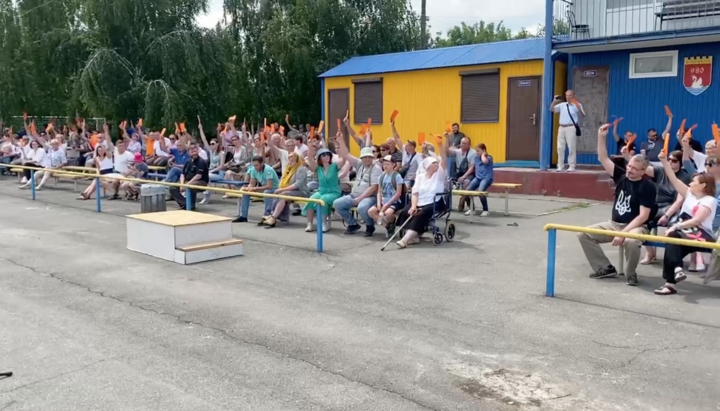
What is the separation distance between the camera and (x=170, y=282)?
7.68 m

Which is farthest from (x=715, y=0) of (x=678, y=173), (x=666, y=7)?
(x=678, y=173)

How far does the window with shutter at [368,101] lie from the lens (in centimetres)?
2059

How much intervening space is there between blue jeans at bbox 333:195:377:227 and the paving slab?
38.3 inches

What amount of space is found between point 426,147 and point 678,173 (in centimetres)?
444

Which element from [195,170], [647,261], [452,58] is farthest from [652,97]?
[195,170]

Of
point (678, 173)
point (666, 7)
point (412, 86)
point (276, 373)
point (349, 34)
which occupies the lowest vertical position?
point (276, 373)

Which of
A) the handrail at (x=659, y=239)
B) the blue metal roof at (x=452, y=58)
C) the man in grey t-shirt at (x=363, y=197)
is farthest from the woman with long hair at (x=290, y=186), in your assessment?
the blue metal roof at (x=452, y=58)

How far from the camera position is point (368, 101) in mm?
20875

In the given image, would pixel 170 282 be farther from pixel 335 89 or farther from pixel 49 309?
pixel 335 89

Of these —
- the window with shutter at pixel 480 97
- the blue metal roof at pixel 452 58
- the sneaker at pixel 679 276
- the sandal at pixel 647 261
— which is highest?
the blue metal roof at pixel 452 58

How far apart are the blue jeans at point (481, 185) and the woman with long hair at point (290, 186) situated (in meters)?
3.41

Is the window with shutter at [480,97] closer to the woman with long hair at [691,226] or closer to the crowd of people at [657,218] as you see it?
the crowd of people at [657,218]

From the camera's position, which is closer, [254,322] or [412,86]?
[254,322]

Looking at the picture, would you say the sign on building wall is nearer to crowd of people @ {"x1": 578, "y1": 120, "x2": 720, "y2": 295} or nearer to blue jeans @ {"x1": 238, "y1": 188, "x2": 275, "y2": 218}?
crowd of people @ {"x1": 578, "y1": 120, "x2": 720, "y2": 295}
